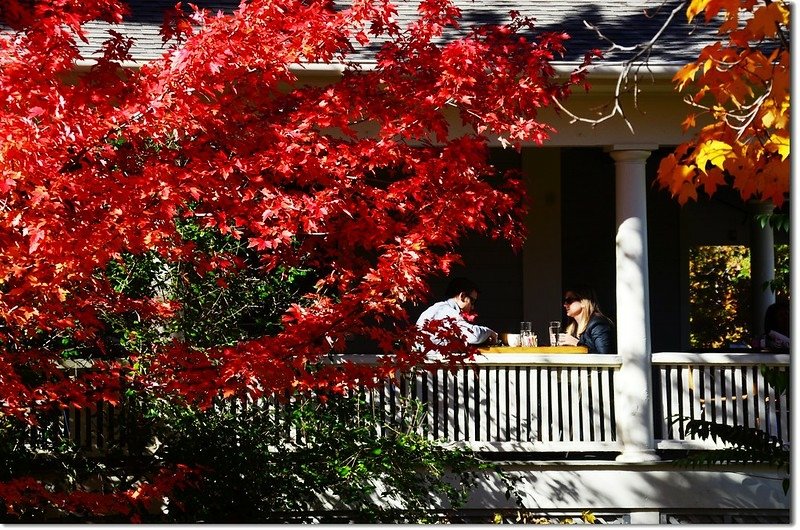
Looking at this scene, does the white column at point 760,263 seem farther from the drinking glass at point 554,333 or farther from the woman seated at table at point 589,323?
the drinking glass at point 554,333

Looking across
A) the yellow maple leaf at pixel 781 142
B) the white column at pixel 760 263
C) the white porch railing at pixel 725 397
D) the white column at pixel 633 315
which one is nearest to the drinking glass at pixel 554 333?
the white column at pixel 633 315

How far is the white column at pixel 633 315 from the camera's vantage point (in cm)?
848

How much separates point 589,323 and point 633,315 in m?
0.52

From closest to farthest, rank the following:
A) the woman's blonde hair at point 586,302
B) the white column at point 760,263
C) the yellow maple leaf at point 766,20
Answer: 1. the yellow maple leaf at point 766,20
2. the woman's blonde hair at point 586,302
3. the white column at point 760,263

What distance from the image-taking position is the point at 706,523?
8.55m

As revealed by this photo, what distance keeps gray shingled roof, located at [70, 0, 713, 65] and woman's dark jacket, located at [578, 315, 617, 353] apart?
2154 millimetres

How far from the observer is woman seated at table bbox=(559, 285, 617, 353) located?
8.91 metres

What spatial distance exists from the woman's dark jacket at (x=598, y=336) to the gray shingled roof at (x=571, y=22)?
7.07 ft

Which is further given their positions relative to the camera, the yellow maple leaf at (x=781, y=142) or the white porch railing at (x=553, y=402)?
the white porch railing at (x=553, y=402)

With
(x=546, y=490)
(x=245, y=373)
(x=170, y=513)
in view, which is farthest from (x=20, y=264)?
(x=546, y=490)

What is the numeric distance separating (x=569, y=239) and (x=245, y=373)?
7196 mm

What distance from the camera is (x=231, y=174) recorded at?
5891 millimetres

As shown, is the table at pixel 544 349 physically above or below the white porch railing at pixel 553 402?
above

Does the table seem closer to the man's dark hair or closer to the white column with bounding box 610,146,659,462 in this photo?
the white column with bounding box 610,146,659,462
